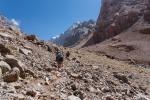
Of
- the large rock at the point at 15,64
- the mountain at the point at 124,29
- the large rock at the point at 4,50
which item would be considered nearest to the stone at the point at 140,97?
the large rock at the point at 15,64

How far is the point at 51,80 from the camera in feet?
44.4

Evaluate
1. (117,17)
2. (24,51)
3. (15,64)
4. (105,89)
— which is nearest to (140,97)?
(105,89)

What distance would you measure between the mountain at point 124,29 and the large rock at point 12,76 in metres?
34.3

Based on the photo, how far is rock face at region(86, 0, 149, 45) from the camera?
73.6 meters

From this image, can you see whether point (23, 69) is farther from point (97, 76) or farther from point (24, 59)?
point (97, 76)

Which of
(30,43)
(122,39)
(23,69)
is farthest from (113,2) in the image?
(23,69)

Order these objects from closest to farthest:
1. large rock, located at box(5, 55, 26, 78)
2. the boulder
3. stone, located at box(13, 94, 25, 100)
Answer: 1. stone, located at box(13, 94, 25, 100)
2. large rock, located at box(5, 55, 26, 78)
3. the boulder

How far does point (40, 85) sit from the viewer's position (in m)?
12.6

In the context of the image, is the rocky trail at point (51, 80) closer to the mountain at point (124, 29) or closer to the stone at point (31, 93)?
the stone at point (31, 93)

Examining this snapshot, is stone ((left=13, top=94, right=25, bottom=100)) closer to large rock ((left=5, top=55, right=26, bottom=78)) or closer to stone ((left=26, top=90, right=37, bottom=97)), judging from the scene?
stone ((left=26, top=90, right=37, bottom=97))

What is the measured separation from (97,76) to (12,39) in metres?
4.36

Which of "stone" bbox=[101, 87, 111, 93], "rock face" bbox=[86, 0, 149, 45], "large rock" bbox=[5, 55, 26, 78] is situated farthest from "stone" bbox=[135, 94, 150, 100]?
"rock face" bbox=[86, 0, 149, 45]

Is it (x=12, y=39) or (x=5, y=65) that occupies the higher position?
(x=12, y=39)

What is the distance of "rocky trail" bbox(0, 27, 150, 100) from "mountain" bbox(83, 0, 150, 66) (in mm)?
28477
